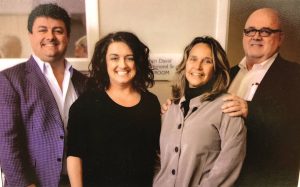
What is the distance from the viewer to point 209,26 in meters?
0.81

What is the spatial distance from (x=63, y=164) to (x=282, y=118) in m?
0.69

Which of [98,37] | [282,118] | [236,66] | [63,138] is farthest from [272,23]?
[63,138]

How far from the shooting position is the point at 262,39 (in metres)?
0.81

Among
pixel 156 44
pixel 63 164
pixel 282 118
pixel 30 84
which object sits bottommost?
pixel 63 164

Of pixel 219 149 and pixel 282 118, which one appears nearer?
pixel 219 149

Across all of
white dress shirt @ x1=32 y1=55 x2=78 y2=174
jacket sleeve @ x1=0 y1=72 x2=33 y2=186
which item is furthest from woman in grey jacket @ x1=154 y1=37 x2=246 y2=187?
jacket sleeve @ x1=0 y1=72 x2=33 y2=186

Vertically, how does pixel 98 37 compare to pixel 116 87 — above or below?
above

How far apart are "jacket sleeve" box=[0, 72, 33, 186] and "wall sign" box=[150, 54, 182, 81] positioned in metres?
0.41

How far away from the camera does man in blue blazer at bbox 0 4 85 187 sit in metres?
0.77

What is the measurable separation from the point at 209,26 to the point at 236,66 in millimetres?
143

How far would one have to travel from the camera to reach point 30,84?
0.79 metres

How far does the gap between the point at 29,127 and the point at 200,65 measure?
20.5 inches

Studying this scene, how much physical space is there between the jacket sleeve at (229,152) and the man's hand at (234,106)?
0.02 m

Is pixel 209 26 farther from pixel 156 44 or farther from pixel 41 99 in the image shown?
pixel 41 99
